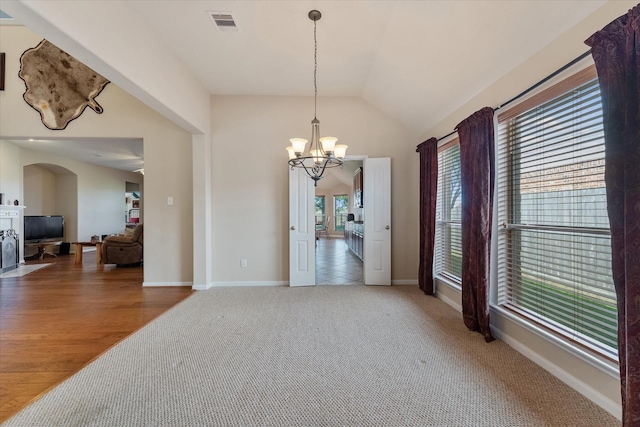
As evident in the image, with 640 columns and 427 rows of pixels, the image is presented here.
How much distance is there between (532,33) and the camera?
6.22 feet

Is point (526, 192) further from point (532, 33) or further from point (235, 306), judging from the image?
point (235, 306)

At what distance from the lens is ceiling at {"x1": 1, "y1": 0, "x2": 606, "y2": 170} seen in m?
1.98

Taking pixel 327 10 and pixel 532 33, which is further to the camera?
pixel 327 10

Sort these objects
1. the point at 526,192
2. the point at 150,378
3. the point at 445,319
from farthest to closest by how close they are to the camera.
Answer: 1. the point at 445,319
2. the point at 526,192
3. the point at 150,378

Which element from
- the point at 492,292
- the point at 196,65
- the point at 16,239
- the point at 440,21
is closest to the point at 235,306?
the point at 492,292

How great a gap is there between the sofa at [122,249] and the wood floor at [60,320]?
46cm

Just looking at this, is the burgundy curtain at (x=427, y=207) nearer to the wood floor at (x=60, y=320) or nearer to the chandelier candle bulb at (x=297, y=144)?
the chandelier candle bulb at (x=297, y=144)

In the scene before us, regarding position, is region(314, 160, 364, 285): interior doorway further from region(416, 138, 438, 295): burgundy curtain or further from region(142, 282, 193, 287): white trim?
region(142, 282, 193, 287): white trim

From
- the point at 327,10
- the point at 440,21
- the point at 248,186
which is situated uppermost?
the point at 327,10

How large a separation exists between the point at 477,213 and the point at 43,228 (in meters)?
9.88

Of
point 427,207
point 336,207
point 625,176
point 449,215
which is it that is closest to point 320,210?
point 336,207

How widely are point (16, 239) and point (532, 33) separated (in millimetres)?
8972

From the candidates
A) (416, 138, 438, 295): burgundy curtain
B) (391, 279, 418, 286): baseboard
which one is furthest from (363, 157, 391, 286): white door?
(416, 138, 438, 295): burgundy curtain

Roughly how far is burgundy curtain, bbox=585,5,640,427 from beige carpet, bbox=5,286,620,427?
0.49 metres
